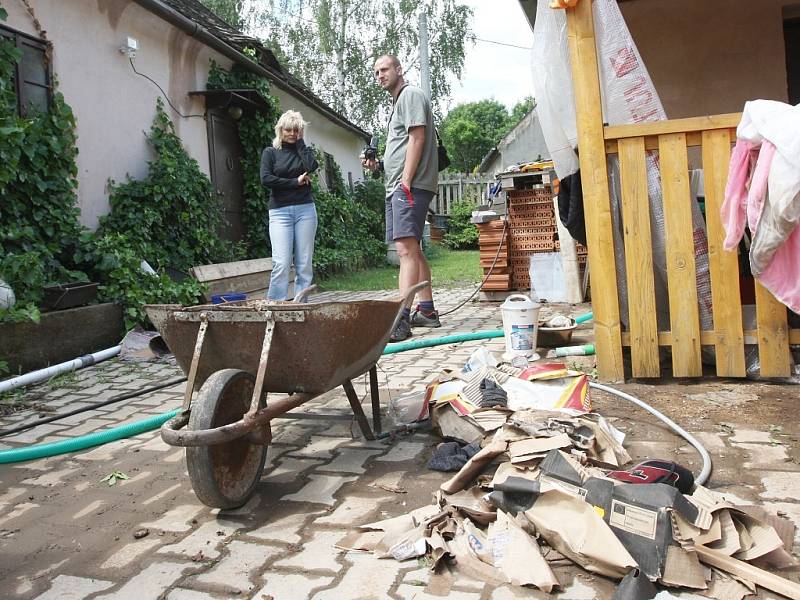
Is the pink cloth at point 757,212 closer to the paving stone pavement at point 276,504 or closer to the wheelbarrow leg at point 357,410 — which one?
the paving stone pavement at point 276,504

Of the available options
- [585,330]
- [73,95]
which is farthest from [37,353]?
[585,330]

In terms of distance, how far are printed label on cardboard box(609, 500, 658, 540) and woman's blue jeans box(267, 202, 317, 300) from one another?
438 cm

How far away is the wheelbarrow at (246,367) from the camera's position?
6.49ft

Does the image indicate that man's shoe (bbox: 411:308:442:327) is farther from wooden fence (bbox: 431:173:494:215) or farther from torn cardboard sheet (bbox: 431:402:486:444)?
wooden fence (bbox: 431:173:494:215)

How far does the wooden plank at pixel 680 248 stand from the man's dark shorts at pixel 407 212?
208 cm

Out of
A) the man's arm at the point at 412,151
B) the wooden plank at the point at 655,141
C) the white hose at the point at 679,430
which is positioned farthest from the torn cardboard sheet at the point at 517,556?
the man's arm at the point at 412,151

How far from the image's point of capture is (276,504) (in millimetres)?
2225

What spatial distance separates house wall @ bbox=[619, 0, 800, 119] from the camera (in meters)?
5.27

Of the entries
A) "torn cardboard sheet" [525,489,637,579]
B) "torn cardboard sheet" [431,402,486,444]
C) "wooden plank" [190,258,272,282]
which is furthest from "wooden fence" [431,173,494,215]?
"torn cardboard sheet" [525,489,637,579]

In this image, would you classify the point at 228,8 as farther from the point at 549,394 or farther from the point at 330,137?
the point at 549,394

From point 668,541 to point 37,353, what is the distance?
444cm

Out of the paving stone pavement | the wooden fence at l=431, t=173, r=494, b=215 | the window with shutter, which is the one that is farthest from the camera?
the wooden fence at l=431, t=173, r=494, b=215

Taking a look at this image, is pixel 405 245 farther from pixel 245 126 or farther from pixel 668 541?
pixel 245 126

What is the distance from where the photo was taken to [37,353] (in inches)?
176
